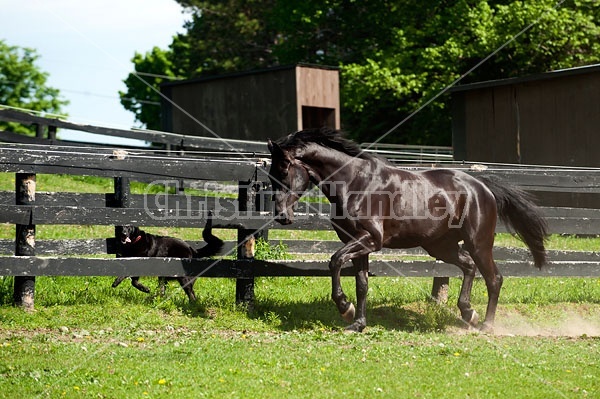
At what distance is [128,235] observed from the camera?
37.4 feet

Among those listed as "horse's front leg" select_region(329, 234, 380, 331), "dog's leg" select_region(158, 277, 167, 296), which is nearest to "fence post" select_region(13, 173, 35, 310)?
"dog's leg" select_region(158, 277, 167, 296)

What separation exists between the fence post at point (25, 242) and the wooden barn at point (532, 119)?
54.0 ft

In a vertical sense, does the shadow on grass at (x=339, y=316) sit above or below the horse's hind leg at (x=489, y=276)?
below

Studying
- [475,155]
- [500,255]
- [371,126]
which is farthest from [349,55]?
[500,255]

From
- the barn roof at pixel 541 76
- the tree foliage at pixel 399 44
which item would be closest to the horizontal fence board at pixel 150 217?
the barn roof at pixel 541 76

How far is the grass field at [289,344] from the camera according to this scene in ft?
22.6

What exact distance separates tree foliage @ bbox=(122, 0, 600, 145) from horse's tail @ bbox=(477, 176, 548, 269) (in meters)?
17.6

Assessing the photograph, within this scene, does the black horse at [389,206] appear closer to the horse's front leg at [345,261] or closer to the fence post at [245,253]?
the horse's front leg at [345,261]

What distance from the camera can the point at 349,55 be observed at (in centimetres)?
3709

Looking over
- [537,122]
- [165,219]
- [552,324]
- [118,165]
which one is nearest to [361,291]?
[165,219]

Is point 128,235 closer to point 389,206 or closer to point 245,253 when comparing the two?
point 245,253

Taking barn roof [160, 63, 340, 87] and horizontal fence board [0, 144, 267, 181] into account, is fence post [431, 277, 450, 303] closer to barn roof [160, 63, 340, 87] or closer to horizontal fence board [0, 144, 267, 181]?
horizontal fence board [0, 144, 267, 181]

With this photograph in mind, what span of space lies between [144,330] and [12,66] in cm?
5727

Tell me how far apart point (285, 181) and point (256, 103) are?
1795 centimetres
